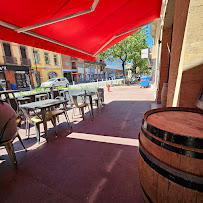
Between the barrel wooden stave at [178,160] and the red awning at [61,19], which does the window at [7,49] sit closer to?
the red awning at [61,19]

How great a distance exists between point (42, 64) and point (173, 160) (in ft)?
86.5

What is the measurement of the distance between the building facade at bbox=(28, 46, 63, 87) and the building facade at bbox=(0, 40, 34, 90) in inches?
32.2

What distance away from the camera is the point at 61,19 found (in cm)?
253

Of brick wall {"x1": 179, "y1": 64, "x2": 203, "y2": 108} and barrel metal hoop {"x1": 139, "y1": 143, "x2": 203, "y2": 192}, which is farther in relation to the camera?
brick wall {"x1": 179, "y1": 64, "x2": 203, "y2": 108}

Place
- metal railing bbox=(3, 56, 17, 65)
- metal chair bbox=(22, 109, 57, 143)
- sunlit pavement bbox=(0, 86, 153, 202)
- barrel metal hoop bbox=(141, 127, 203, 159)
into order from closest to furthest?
barrel metal hoop bbox=(141, 127, 203, 159)
sunlit pavement bbox=(0, 86, 153, 202)
metal chair bbox=(22, 109, 57, 143)
metal railing bbox=(3, 56, 17, 65)

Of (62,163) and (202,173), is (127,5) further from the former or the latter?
(62,163)

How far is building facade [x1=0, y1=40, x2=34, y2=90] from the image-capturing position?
17609 millimetres

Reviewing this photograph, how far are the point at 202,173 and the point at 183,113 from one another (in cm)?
65

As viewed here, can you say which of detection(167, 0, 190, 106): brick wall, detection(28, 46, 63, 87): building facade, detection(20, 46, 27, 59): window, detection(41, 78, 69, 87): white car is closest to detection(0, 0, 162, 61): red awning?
detection(167, 0, 190, 106): brick wall

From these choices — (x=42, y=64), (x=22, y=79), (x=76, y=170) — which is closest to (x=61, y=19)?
(x=76, y=170)

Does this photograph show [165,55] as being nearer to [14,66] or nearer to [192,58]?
[192,58]

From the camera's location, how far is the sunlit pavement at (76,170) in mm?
1603

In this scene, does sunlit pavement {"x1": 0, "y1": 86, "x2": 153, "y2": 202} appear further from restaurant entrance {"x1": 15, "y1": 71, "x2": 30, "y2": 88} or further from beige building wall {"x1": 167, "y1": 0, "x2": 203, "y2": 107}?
restaurant entrance {"x1": 15, "y1": 71, "x2": 30, "y2": 88}

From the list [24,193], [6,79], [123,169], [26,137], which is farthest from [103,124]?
[6,79]
